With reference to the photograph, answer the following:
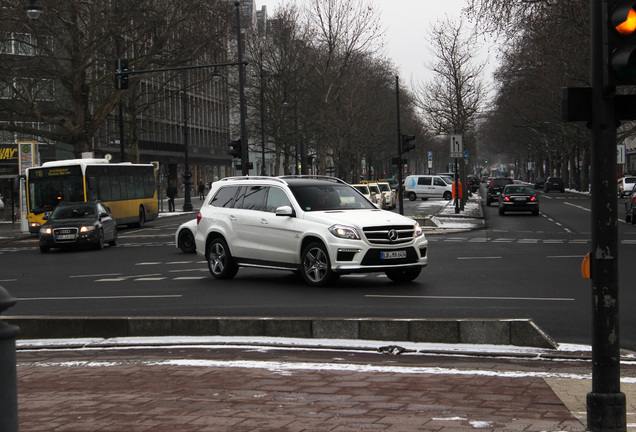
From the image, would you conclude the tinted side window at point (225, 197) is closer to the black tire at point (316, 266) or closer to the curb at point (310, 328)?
the black tire at point (316, 266)

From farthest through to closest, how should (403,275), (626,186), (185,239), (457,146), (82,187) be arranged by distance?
1. (626,186)
2. (457,146)
3. (82,187)
4. (185,239)
5. (403,275)

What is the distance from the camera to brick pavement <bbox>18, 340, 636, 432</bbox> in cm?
617

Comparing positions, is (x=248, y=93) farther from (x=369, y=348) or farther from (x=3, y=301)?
(x=3, y=301)

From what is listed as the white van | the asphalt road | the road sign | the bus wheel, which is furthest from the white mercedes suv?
the white van

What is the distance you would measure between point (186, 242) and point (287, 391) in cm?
1774

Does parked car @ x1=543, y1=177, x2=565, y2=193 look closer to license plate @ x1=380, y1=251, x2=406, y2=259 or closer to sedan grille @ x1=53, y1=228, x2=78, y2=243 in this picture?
sedan grille @ x1=53, y1=228, x2=78, y2=243

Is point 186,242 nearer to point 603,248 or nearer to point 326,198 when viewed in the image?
point 326,198

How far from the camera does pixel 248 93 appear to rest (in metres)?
78.9

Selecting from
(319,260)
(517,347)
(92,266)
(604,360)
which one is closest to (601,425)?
(604,360)

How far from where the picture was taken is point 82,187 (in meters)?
36.7

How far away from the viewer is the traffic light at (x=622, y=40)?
5.50 m

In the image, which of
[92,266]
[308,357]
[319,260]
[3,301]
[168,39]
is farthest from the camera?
[168,39]

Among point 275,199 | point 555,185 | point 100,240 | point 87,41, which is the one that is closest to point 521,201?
point 87,41

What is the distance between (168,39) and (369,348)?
122 feet
